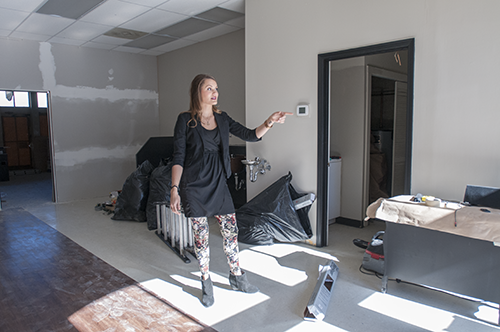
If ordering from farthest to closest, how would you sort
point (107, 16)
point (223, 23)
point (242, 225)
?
1. point (223, 23)
2. point (107, 16)
3. point (242, 225)

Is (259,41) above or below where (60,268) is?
above

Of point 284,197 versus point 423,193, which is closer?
point 423,193

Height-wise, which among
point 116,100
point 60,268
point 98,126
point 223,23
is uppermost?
point 223,23

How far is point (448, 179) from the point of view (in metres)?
2.54

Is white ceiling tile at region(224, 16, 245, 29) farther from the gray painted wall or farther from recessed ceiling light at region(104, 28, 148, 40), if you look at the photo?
the gray painted wall

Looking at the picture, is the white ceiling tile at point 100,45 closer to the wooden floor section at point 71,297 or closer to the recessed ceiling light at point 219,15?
the recessed ceiling light at point 219,15

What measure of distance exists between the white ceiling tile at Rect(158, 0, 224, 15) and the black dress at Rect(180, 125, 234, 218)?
2158 mm

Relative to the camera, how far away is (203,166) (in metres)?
2.23

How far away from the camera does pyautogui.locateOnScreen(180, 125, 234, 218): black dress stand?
222cm

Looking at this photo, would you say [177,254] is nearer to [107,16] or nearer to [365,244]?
[365,244]

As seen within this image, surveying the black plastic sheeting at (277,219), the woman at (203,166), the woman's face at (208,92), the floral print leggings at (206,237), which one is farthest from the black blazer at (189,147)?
the black plastic sheeting at (277,219)

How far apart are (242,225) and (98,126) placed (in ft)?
12.3

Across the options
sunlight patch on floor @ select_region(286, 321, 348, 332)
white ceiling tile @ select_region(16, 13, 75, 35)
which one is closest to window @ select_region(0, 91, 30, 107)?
white ceiling tile @ select_region(16, 13, 75, 35)

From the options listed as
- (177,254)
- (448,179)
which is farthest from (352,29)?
(177,254)
